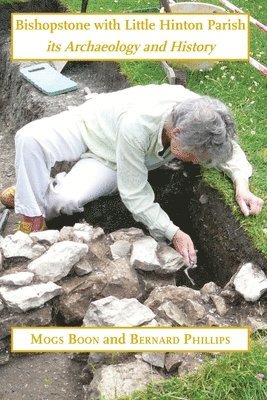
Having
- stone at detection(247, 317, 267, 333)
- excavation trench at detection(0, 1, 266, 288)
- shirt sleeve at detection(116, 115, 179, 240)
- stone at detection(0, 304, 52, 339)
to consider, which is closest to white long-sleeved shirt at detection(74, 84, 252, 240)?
shirt sleeve at detection(116, 115, 179, 240)

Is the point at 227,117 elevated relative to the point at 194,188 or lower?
elevated

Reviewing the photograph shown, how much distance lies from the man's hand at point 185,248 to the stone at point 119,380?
0.95m

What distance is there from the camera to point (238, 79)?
630 cm

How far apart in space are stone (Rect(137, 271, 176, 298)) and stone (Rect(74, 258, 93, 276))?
0.32 metres

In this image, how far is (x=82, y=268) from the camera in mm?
3992

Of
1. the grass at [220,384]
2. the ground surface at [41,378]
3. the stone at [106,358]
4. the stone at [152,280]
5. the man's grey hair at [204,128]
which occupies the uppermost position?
the man's grey hair at [204,128]

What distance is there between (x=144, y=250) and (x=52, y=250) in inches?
22.1

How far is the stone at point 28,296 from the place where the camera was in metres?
3.73

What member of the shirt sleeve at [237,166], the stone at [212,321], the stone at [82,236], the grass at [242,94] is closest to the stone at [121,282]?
the stone at [82,236]

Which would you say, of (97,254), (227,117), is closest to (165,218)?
(97,254)

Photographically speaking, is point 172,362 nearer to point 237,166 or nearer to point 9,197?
point 237,166

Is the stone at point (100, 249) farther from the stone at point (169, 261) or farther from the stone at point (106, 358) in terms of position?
the stone at point (106, 358)

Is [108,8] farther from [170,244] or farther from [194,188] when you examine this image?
[170,244]

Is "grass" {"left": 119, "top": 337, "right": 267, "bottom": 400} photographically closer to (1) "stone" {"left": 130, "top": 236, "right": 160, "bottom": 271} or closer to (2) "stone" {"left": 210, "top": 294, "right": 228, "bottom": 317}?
(2) "stone" {"left": 210, "top": 294, "right": 228, "bottom": 317}
